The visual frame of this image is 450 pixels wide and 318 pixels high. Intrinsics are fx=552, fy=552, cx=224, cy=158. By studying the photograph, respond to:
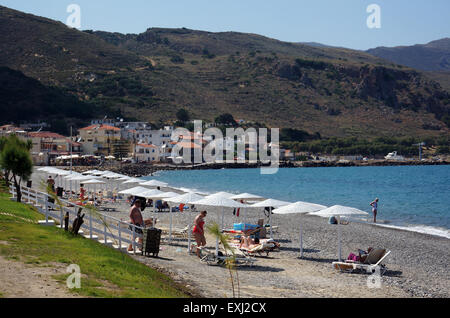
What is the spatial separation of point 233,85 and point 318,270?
133 m

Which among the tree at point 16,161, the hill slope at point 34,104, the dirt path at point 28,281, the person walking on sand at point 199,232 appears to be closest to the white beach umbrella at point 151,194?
the person walking on sand at point 199,232

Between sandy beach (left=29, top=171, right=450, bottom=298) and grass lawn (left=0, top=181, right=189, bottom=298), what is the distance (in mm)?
935

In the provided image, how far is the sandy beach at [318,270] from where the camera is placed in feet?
37.0

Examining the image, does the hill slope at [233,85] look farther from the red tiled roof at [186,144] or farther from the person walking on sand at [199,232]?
the person walking on sand at [199,232]

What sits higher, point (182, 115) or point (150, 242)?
point (182, 115)

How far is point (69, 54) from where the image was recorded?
129 meters

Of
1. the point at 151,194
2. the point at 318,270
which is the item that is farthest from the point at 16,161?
the point at 318,270

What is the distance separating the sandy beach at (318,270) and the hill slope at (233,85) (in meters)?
96.2

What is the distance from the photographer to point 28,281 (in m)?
8.64

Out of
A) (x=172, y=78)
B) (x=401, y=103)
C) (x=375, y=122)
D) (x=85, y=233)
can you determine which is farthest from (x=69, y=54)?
(x=85, y=233)

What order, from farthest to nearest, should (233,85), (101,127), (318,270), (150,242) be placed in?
(233,85)
(101,127)
(318,270)
(150,242)

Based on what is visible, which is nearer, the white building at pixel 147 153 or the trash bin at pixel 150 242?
the trash bin at pixel 150 242

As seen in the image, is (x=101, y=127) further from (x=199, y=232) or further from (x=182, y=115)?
(x=199, y=232)
